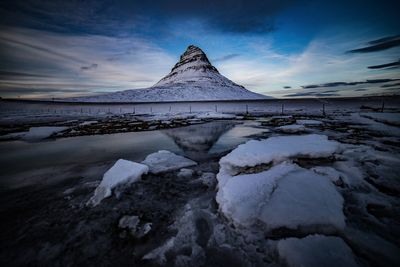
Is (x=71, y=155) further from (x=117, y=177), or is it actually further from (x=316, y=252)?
(x=316, y=252)

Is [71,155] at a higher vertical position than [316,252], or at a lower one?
lower

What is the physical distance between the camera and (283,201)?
410cm

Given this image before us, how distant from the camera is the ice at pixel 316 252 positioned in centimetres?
286

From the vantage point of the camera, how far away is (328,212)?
3779 millimetres

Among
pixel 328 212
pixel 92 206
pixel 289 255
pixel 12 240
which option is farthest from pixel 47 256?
pixel 328 212

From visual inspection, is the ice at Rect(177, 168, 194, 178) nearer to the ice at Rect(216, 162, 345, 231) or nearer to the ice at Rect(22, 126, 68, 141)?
the ice at Rect(216, 162, 345, 231)

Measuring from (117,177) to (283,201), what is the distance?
484 centimetres

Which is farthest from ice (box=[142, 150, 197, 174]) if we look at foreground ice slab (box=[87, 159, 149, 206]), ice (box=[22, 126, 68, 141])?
ice (box=[22, 126, 68, 141])

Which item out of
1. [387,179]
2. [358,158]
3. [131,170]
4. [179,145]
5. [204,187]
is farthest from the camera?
[179,145]

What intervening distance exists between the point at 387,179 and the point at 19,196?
11.0m

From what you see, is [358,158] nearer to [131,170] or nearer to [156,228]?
[156,228]

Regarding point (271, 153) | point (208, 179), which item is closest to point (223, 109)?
point (271, 153)

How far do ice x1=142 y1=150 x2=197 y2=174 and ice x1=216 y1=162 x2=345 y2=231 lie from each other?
2904 millimetres

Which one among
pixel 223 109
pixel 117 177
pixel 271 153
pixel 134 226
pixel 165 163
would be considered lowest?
pixel 134 226
